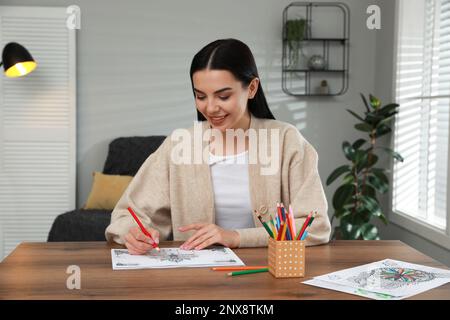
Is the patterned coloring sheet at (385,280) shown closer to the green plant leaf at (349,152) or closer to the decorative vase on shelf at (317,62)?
the green plant leaf at (349,152)

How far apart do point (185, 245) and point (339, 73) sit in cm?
339

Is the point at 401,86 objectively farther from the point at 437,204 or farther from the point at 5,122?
the point at 5,122

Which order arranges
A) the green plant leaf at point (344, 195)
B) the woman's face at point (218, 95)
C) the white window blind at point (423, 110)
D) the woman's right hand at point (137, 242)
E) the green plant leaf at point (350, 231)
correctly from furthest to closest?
the green plant leaf at point (344, 195), the green plant leaf at point (350, 231), the white window blind at point (423, 110), the woman's face at point (218, 95), the woman's right hand at point (137, 242)

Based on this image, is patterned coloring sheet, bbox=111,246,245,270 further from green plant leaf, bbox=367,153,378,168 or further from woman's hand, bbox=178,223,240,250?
green plant leaf, bbox=367,153,378,168

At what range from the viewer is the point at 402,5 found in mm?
4137

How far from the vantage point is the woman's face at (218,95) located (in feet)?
5.65

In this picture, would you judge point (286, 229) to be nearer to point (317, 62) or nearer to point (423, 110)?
point (423, 110)

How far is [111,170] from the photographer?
4.50m

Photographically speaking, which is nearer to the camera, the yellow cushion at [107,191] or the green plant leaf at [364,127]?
the green plant leaf at [364,127]

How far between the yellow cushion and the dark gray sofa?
0.09m

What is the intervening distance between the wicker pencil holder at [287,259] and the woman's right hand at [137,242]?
344mm

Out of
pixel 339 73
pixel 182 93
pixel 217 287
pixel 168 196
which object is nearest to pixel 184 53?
pixel 182 93

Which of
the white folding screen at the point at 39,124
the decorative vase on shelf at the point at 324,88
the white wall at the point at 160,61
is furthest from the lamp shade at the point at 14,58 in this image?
the decorative vase on shelf at the point at 324,88

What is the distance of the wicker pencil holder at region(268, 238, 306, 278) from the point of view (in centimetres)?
132
